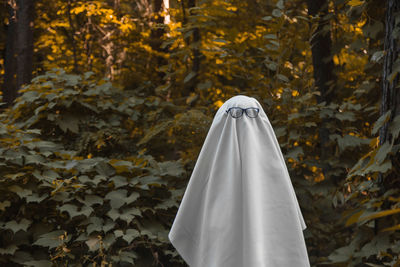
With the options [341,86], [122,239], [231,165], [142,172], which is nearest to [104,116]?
[142,172]

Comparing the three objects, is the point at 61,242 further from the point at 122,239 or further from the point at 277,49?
the point at 277,49

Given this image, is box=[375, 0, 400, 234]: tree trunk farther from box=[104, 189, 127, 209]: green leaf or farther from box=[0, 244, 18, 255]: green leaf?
box=[0, 244, 18, 255]: green leaf

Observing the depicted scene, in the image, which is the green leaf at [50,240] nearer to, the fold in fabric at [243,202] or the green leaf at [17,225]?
the green leaf at [17,225]

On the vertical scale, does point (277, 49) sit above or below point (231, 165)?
above

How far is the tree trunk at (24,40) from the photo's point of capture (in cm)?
706

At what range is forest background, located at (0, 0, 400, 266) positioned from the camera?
11.0 ft

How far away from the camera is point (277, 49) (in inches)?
177

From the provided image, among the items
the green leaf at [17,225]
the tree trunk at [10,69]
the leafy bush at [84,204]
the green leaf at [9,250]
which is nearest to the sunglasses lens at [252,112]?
the leafy bush at [84,204]

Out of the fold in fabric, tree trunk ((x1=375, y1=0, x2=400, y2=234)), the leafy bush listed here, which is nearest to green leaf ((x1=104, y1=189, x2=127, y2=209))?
Result: the leafy bush

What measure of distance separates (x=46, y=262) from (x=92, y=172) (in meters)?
0.86

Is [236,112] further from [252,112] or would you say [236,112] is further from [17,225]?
[17,225]

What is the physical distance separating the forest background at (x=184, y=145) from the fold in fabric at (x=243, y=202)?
55cm

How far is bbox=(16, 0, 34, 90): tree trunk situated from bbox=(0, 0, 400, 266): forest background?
1.58m

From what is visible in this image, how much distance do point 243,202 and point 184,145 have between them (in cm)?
264
